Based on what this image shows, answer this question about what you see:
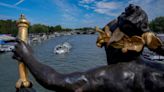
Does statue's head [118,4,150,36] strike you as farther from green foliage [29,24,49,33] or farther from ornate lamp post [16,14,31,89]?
green foliage [29,24,49,33]

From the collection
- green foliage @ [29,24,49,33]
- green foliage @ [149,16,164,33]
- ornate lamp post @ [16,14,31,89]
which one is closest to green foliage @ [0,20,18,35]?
green foliage @ [29,24,49,33]

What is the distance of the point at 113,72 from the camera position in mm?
1617

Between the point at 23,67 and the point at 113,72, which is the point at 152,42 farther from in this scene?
the point at 23,67

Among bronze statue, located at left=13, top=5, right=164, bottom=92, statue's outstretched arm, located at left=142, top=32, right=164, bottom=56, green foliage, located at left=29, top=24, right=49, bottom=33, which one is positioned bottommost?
green foliage, located at left=29, top=24, right=49, bottom=33

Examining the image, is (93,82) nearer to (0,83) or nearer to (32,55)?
(32,55)

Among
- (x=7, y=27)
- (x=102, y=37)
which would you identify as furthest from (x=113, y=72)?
(x=7, y=27)

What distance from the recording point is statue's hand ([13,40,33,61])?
157 cm

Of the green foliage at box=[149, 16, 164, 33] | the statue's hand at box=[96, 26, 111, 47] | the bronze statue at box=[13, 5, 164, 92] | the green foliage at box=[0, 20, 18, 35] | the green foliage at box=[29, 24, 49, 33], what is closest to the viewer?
the bronze statue at box=[13, 5, 164, 92]

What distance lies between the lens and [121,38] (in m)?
1.62

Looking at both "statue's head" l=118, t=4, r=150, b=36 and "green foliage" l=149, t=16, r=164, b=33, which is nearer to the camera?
"statue's head" l=118, t=4, r=150, b=36

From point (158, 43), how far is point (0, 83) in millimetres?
28451

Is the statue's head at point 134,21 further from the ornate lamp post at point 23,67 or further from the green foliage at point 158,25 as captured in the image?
the green foliage at point 158,25

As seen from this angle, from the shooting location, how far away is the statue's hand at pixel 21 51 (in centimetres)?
157

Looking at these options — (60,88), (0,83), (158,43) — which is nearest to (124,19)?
(158,43)
